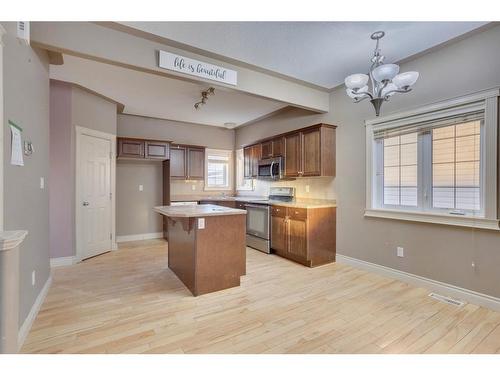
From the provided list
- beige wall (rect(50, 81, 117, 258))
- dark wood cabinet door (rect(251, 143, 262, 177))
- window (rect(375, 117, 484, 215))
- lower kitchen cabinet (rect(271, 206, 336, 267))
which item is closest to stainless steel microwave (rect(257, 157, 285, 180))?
dark wood cabinet door (rect(251, 143, 262, 177))

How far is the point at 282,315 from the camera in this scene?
2250 millimetres

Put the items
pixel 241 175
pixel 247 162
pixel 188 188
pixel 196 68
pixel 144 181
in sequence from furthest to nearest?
pixel 241 175 → pixel 188 188 → pixel 247 162 → pixel 144 181 → pixel 196 68

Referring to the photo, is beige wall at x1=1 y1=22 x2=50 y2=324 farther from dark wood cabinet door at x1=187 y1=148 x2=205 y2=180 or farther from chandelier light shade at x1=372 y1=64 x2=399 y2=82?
dark wood cabinet door at x1=187 y1=148 x2=205 y2=180

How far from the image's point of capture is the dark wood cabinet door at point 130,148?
15.6 ft

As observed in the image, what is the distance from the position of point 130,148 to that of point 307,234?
377 centimetres

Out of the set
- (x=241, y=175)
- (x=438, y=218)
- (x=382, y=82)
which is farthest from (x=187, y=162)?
(x=438, y=218)

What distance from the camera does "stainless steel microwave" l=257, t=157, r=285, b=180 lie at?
4.53 m

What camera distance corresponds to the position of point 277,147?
183 inches

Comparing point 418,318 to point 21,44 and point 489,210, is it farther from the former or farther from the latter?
point 21,44

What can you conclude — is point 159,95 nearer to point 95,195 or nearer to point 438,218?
point 95,195

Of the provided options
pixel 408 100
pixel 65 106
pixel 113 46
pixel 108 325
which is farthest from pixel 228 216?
pixel 65 106
